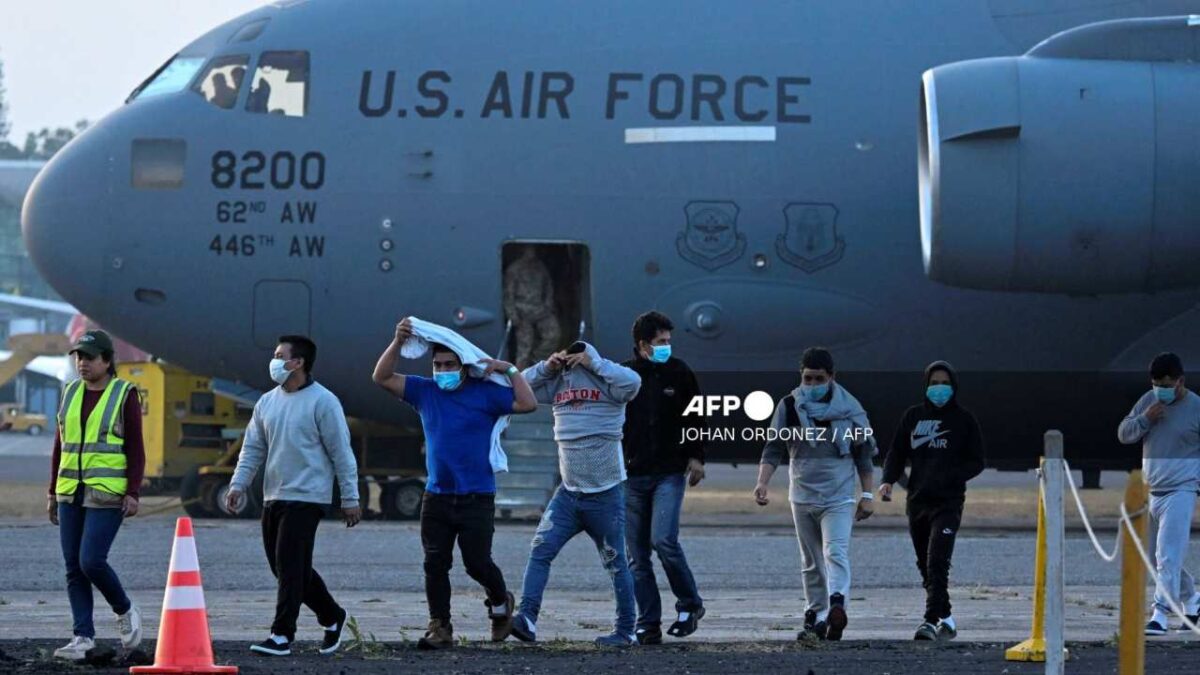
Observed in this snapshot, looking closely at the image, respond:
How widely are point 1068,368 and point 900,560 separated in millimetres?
2944

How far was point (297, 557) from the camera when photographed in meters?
11.2

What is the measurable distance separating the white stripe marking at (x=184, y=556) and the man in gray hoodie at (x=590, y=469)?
2207 mm

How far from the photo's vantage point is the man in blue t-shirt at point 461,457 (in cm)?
1148

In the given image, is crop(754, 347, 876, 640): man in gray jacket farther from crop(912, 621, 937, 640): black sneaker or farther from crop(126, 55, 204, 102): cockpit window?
crop(126, 55, 204, 102): cockpit window

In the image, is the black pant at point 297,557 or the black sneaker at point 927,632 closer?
the black pant at point 297,557

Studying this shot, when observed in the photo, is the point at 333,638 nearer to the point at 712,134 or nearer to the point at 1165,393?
the point at 1165,393

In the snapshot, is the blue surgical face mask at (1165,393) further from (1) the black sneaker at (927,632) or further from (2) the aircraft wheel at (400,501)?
(2) the aircraft wheel at (400,501)

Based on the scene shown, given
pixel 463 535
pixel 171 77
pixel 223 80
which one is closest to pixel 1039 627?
pixel 463 535

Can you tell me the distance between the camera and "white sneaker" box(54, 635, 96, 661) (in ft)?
34.2

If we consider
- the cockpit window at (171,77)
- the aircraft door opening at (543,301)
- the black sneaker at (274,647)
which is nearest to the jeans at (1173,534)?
the black sneaker at (274,647)

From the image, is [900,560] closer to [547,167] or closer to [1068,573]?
[1068,573]

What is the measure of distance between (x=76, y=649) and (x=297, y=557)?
131cm

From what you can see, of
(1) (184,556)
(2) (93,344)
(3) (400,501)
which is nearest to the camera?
(1) (184,556)

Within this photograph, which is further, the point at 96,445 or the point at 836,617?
the point at 836,617
